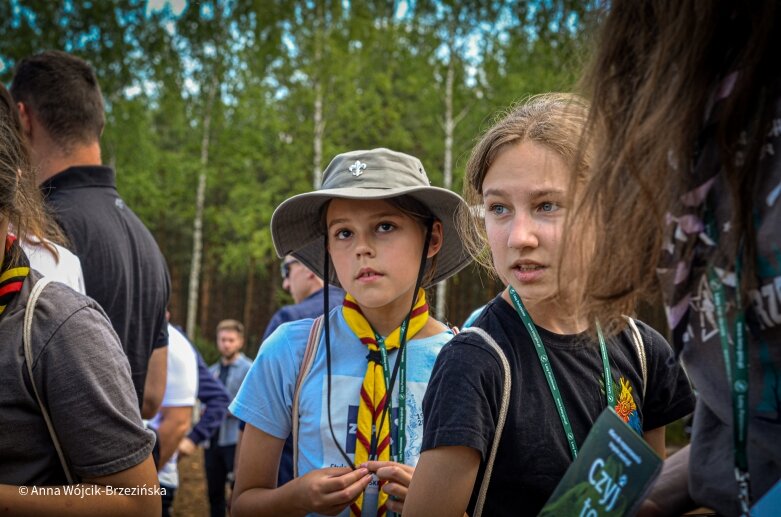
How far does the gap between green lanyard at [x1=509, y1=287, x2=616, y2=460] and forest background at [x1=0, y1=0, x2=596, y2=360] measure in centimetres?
1497

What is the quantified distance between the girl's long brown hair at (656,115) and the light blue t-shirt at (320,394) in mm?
1225

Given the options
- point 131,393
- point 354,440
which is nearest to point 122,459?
point 131,393

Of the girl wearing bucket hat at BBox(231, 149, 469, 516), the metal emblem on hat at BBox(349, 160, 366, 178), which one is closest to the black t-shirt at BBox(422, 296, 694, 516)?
the girl wearing bucket hat at BBox(231, 149, 469, 516)

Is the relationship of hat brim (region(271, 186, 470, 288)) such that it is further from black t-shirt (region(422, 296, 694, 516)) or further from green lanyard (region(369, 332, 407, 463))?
black t-shirt (region(422, 296, 694, 516))

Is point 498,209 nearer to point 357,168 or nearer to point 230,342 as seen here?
point 357,168

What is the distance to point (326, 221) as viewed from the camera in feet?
9.35

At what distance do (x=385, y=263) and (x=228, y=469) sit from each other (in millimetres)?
6720

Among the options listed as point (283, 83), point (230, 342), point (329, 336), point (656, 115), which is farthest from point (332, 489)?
point (283, 83)

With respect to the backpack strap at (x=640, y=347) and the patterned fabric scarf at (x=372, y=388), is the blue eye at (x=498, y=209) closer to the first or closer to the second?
the backpack strap at (x=640, y=347)

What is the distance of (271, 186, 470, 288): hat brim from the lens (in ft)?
8.76

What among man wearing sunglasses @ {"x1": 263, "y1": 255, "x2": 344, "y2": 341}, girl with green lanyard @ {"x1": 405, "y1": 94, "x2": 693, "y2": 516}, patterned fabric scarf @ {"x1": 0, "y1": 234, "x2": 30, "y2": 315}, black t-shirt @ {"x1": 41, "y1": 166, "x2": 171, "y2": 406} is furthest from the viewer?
man wearing sunglasses @ {"x1": 263, "y1": 255, "x2": 344, "y2": 341}

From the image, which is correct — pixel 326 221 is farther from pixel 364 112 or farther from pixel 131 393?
pixel 364 112

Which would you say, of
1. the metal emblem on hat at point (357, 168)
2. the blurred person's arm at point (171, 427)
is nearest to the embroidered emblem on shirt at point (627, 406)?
the metal emblem on hat at point (357, 168)

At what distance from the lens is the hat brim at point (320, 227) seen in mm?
2670
